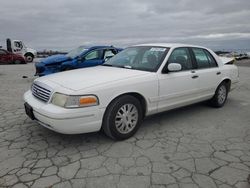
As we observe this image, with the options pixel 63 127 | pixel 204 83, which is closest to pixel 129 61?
pixel 204 83

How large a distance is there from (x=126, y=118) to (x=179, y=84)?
1303mm

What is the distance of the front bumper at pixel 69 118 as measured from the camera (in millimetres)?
3381

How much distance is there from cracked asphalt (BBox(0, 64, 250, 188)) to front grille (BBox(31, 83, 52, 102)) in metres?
0.68

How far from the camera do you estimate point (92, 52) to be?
9.77 m

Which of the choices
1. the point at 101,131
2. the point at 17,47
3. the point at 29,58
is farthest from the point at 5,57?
the point at 101,131

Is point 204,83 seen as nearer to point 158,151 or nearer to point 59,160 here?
point 158,151

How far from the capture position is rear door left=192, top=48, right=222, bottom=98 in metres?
5.15

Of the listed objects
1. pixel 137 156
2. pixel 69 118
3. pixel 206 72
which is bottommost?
pixel 137 156

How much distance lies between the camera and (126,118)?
3.94 meters

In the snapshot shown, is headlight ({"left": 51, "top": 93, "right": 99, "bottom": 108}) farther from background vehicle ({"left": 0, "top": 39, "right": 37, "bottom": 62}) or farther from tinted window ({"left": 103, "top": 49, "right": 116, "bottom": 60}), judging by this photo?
background vehicle ({"left": 0, "top": 39, "right": 37, "bottom": 62})

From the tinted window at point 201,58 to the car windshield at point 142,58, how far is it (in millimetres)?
876

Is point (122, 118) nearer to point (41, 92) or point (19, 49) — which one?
point (41, 92)

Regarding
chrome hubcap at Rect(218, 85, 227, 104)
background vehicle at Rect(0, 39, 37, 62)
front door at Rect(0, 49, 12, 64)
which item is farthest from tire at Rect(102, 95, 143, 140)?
background vehicle at Rect(0, 39, 37, 62)

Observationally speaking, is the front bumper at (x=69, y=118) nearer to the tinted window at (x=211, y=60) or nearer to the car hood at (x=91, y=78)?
the car hood at (x=91, y=78)
